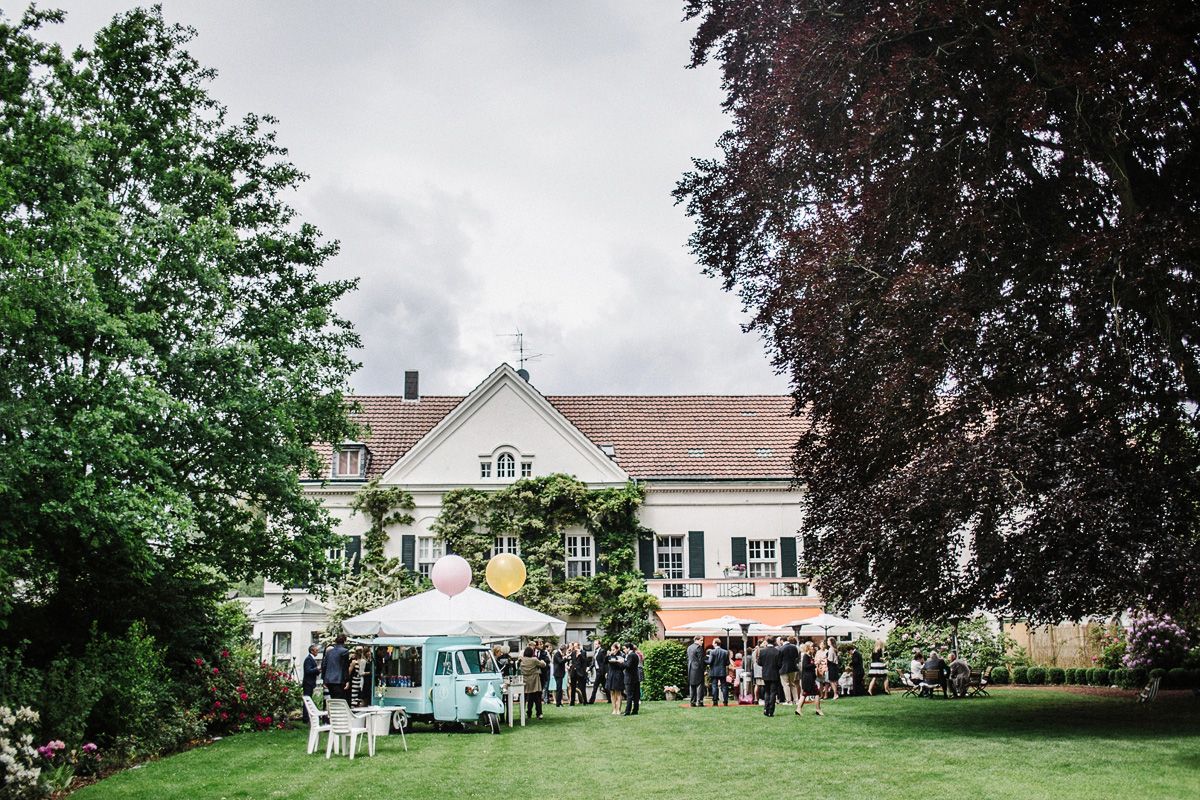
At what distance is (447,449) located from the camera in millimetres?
38812

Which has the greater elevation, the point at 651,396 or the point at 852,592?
the point at 651,396

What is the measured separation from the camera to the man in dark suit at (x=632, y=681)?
23.6m

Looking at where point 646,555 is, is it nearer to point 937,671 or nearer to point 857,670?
point 857,670

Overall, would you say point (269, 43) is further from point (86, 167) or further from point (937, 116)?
point (937, 116)

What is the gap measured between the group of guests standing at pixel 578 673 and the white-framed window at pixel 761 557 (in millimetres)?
10322

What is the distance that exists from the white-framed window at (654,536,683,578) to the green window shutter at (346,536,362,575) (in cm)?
968

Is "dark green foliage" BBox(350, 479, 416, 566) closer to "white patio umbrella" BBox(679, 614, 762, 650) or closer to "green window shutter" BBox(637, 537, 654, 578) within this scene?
"green window shutter" BBox(637, 537, 654, 578)

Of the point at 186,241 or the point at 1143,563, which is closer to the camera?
the point at 1143,563

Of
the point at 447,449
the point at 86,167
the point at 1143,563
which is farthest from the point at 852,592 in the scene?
the point at 447,449

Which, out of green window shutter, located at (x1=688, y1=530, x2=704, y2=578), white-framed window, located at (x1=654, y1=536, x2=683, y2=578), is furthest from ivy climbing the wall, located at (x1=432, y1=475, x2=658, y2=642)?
green window shutter, located at (x1=688, y1=530, x2=704, y2=578)

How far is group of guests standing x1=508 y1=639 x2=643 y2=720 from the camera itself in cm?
2377

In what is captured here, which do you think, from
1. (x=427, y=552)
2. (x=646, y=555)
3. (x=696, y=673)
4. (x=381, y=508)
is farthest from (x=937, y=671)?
(x=381, y=508)

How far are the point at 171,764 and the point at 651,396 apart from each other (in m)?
30.1

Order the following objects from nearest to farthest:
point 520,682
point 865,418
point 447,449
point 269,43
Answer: point 269,43 < point 865,418 < point 520,682 < point 447,449
